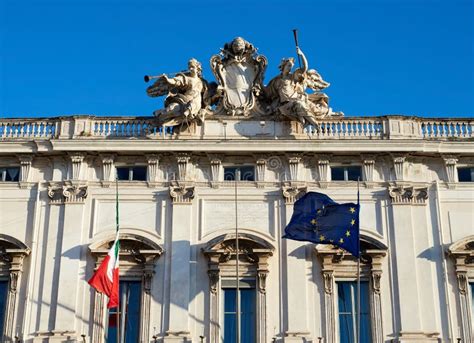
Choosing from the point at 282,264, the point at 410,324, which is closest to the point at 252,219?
the point at 282,264

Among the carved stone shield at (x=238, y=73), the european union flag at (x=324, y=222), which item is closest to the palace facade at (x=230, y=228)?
the carved stone shield at (x=238, y=73)

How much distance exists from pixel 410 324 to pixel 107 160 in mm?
12035

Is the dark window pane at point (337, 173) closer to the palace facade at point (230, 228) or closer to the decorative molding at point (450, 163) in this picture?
the palace facade at point (230, 228)

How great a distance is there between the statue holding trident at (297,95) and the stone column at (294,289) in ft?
11.6

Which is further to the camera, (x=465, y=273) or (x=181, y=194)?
(x=181, y=194)

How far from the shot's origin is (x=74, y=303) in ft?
95.1

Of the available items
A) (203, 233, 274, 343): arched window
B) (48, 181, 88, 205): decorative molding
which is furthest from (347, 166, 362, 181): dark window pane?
(48, 181, 88, 205): decorative molding

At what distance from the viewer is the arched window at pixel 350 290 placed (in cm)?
2880

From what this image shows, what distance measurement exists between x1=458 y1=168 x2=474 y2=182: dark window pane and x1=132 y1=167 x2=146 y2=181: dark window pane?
11.5 meters

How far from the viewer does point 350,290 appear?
29.5 m

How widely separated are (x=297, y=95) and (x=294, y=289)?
293 inches

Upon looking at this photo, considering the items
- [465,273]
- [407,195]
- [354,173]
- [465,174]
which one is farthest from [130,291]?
[465,174]

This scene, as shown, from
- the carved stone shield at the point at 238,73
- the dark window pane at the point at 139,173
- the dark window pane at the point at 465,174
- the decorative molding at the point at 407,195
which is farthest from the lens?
the carved stone shield at the point at 238,73

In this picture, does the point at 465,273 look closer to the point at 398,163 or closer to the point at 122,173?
the point at 398,163
